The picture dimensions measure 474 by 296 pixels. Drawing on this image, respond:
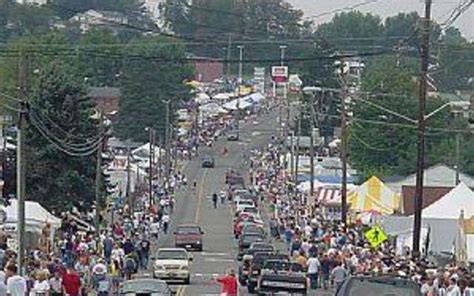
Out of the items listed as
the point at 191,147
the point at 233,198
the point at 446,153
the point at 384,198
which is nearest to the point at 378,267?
the point at 384,198

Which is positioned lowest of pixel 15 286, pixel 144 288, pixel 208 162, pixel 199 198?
pixel 208 162

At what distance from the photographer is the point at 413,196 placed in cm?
8231

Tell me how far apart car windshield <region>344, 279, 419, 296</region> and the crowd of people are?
13.7 ft

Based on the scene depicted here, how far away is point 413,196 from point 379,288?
51.6 metres

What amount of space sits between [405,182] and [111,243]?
43.8 m

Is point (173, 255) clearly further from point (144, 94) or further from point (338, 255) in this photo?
point (144, 94)

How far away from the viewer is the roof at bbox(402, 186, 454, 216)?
80812 mm

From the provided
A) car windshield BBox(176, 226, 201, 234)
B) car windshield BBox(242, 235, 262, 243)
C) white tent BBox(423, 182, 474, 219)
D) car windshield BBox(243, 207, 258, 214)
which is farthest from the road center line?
white tent BBox(423, 182, 474, 219)

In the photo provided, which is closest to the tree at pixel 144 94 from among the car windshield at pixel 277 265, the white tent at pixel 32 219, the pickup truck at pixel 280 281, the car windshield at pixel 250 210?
the car windshield at pixel 250 210

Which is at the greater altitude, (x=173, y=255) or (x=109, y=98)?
(x=173, y=255)

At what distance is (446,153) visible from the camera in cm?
12581

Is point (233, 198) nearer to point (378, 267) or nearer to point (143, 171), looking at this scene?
point (143, 171)

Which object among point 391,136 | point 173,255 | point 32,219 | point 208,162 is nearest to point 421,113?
point 173,255

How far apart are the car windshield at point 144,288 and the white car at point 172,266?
1454cm
